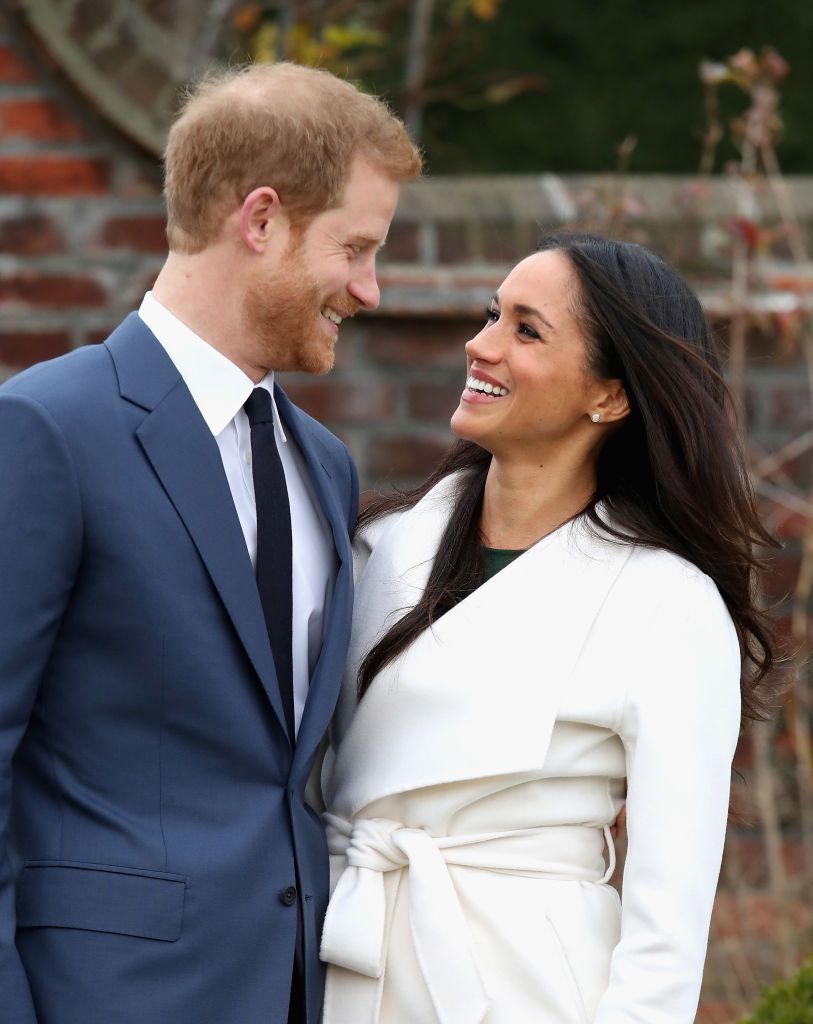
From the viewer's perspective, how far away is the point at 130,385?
2.58 metres

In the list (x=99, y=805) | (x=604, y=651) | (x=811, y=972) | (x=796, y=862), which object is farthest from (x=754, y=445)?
(x=99, y=805)

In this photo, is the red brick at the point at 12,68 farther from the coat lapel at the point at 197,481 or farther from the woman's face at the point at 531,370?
the coat lapel at the point at 197,481

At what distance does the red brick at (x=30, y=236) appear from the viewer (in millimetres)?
4453

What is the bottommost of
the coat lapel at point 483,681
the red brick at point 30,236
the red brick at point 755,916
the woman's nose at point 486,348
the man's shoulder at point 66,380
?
the red brick at point 755,916

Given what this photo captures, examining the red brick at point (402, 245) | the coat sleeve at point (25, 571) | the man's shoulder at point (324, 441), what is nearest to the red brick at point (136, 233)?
the red brick at point (402, 245)

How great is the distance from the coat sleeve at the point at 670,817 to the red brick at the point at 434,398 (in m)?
1.97

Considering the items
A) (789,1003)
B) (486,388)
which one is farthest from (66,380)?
(789,1003)

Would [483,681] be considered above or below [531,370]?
below

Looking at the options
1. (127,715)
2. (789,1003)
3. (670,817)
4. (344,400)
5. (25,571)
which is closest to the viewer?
(25,571)

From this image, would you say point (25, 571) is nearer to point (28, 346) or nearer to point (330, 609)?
point (330, 609)

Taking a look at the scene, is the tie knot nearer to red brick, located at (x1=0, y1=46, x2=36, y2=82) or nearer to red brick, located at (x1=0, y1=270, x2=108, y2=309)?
red brick, located at (x1=0, y1=270, x2=108, y2=309)

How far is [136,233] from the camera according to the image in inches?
177

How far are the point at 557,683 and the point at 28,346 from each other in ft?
7.35

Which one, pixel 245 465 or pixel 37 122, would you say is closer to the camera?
pixel 245 465
